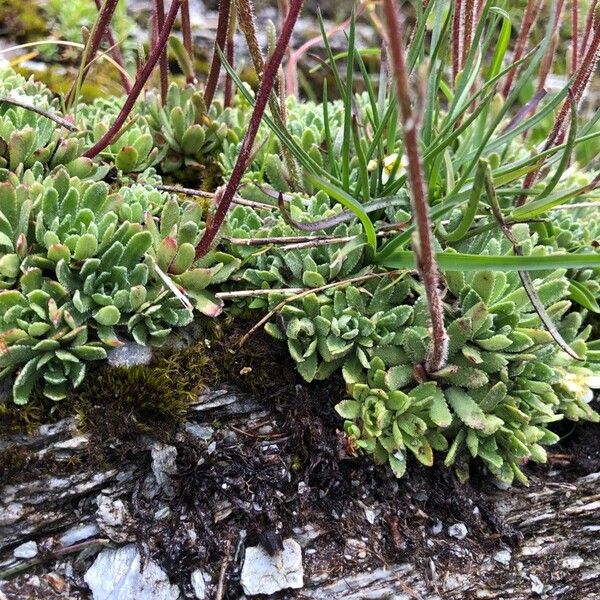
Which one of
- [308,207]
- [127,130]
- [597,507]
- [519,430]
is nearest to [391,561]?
[519,430]

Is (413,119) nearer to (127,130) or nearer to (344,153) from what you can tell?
(344,153)

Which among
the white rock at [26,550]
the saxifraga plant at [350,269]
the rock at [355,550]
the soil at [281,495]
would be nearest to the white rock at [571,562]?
the soil at [281,495]

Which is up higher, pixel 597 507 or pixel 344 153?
pixel 344 153

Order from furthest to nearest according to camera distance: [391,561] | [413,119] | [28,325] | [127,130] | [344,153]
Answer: [127,130] < [344,153] < [391,561] < [28,325] < [413,119]

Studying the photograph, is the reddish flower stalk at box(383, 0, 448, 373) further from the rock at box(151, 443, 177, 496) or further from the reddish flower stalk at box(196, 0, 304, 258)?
the rock at box(151, 443, 177, 496)

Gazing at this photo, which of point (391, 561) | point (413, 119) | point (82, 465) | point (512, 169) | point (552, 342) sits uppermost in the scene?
point (413, 119)

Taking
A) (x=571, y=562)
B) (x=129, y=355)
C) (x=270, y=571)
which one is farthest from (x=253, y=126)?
(x=571, y=562)

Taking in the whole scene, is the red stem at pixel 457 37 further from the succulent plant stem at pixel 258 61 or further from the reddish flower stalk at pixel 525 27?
the succulent plant stem at pixel 258 61
